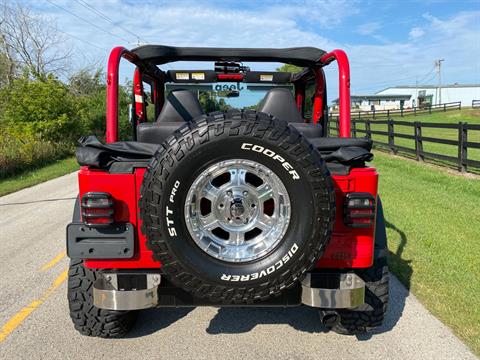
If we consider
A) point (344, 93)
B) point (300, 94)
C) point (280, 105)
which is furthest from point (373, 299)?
point (300, 94)

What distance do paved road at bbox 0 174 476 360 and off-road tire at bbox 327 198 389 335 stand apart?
0.47 ft

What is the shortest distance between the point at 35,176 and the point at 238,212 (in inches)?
475

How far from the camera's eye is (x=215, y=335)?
3.09m

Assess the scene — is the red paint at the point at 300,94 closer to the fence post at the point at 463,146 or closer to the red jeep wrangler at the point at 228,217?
the red jeep wrangler at the point at 228,217

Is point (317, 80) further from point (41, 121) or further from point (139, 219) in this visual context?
point (41, 121)

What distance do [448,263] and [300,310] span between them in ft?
6.31

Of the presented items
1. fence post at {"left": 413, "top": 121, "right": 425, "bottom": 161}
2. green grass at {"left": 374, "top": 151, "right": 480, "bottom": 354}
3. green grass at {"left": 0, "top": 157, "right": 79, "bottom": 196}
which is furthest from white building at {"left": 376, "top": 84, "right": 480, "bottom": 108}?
green grass at {"left": 374, "top": 151, "right": 480, "bottom": 354}

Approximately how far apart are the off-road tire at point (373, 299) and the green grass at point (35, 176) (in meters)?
9.41

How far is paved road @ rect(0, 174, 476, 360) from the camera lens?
2822mm

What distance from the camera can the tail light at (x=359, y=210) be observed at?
2365 mm

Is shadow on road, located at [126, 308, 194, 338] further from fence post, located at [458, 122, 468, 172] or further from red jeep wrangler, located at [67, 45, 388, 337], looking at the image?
fence post, located at [458, 122, 468, 172]

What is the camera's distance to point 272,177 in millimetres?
2264

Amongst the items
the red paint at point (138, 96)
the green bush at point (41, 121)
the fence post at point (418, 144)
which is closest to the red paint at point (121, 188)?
the red paint at point (138, 96)

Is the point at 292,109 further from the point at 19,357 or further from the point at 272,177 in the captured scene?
the point at 19,357
